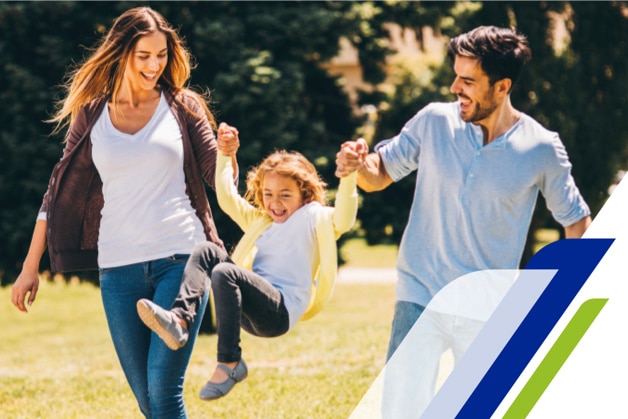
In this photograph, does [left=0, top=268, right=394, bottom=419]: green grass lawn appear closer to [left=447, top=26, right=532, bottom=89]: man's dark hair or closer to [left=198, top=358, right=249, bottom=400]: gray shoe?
[left=198, top=358, right=249, bottom=400]: gray shoe

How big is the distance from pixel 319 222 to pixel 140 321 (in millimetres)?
884

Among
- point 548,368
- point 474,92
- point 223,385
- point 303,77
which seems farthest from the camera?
point 303,77

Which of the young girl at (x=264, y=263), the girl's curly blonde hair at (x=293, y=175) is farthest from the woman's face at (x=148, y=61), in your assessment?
the girl's curly blonde hair at (x=293, y=175)

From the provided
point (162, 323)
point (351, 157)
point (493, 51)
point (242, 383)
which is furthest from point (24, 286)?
point (242, 383)

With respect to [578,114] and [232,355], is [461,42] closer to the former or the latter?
[232,355]

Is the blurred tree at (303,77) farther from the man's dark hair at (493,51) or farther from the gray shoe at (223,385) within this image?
the gray shoe at (223,385)

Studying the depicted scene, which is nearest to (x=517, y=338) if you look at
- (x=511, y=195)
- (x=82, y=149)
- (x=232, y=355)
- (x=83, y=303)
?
(x=511, y=195)

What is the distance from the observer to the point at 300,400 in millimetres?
6926

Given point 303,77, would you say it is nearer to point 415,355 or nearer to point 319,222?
point 319,222

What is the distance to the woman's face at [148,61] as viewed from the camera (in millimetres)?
4301

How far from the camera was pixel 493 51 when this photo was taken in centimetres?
412

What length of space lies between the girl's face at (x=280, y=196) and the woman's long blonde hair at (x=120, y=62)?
→ 0.43 m

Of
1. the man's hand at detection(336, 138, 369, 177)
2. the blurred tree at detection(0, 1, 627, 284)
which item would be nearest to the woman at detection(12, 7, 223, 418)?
the man's hand at detection(336, 138, 369, 177)

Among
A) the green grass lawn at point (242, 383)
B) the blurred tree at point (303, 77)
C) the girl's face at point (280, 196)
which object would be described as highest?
the girl's face at point (280, 196)
